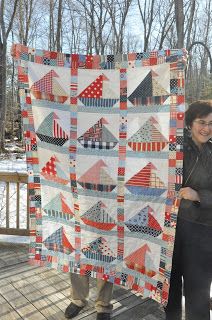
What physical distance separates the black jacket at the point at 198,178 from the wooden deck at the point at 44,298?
1061 mm

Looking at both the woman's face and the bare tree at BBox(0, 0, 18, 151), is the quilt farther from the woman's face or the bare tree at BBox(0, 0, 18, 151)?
the bare tree at BBox(0, 0, 18, 151)

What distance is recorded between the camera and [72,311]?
8.20ft

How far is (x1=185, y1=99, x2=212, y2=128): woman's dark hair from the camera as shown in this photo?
191 cm

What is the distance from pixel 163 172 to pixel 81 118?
0.65 m

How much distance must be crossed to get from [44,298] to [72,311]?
0.35 meters

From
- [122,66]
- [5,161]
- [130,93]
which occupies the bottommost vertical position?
[5,161]

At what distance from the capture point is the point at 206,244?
199 centimetres

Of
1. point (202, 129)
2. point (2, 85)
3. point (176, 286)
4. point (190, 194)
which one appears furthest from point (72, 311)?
point (2, 85)

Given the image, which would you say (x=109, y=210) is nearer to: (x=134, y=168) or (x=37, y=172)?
(x=134, y=168)

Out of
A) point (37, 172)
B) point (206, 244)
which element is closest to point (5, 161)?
point (37, 172)

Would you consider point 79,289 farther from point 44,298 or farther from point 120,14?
point 120,14

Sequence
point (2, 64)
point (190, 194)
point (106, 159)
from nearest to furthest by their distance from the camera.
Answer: point (190, 194), point (106, 159), point (2, 64)

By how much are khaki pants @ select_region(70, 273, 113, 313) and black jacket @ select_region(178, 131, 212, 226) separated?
2.84ft

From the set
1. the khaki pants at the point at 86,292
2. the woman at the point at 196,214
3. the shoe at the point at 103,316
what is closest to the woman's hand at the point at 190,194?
the woman at the point at 196,214
